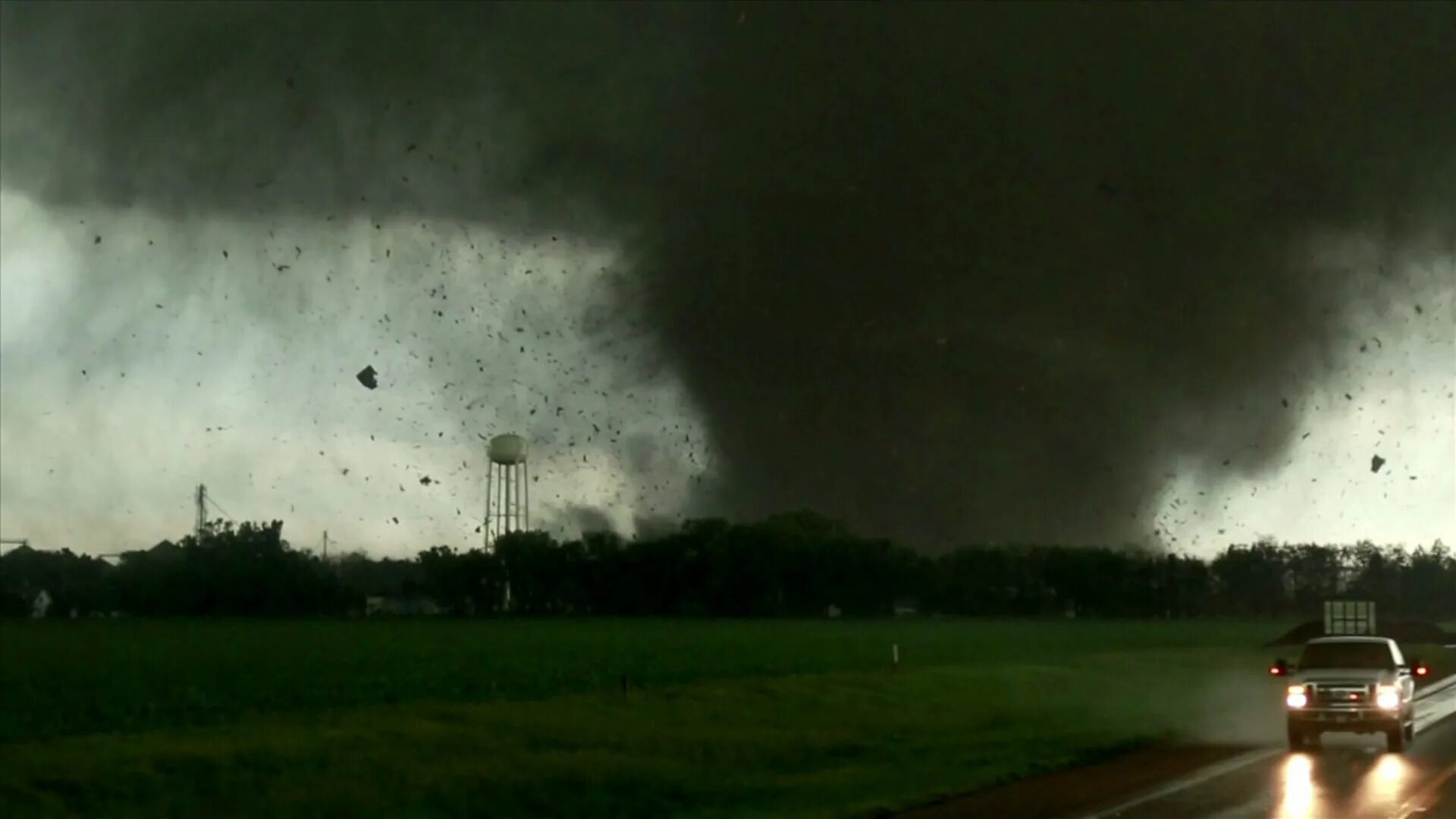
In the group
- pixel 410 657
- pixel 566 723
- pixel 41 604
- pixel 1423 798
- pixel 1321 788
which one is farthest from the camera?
pixel 41 604

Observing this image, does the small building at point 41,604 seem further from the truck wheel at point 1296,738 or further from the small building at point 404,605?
the truck wheel at point 1296,738

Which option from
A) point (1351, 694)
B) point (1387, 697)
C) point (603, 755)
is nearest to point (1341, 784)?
point (1351, 694)

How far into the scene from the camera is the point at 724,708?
1533 inches

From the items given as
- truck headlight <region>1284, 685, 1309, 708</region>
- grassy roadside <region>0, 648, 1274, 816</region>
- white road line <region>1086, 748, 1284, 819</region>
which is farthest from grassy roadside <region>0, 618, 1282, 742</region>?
truck headlight <region>1284, 685, 1309, 708</region>

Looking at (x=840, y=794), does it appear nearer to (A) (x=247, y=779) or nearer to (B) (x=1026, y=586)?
(A) (x=247, y=779)

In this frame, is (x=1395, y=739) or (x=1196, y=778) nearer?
(x=1196, y=778)

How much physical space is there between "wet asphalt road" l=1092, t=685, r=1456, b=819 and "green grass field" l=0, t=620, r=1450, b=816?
2.93 meters

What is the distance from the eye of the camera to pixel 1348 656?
2792 cm

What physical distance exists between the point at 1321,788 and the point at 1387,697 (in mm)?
6225

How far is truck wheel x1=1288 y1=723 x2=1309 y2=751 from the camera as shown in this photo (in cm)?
2673

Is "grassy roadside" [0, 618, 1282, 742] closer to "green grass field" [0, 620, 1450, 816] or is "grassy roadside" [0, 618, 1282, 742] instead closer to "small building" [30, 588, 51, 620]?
"green grass field" [0, 620, 1450, 816]

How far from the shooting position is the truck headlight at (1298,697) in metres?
26.6

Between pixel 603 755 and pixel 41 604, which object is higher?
pixel 41 604

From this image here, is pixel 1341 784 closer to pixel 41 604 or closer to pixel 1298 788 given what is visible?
pixel 1298 788
